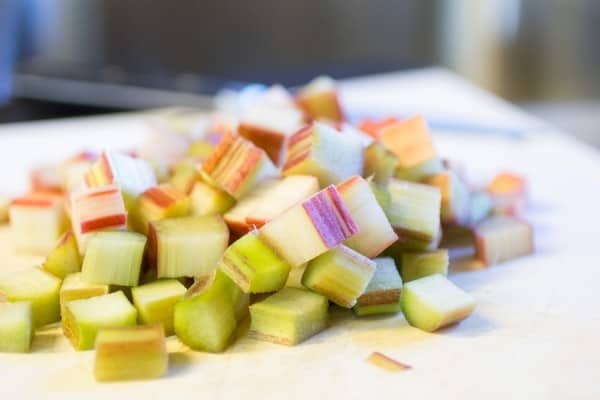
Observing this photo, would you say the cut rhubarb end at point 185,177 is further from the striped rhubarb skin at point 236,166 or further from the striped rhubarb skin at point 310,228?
the striped rhubarb skin at point 310,228

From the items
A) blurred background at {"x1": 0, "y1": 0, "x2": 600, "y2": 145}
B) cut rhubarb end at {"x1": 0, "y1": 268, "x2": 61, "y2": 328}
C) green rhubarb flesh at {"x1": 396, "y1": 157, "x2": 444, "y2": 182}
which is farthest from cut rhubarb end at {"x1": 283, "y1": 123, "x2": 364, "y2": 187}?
blurred background at {"x1": 0, "y1": 0, "x2": 600, "y2": 145}

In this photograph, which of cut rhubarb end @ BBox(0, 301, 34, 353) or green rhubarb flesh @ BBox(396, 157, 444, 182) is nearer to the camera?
cut rhubarb end @ BBox(0, 301, 34, 353)

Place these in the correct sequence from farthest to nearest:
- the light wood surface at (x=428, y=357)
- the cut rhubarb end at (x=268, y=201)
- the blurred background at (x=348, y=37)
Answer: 1. the blurred background at (x=348, y=37)
2. the cut rhubarb end at (x=268, y=201)
3. the light wood surface at (x=428, y=357)

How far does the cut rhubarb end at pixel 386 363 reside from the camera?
0.91 metres

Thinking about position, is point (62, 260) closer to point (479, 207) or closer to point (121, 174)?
point (121, 174)

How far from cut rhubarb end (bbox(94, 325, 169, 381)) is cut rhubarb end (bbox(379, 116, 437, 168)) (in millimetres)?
516

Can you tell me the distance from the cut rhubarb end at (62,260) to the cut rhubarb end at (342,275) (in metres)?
0.33

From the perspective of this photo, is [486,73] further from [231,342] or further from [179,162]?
[231,342]


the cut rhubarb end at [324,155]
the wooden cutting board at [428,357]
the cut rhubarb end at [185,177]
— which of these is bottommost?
the wooden cutting board at [428,357]

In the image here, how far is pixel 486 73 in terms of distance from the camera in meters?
4.48

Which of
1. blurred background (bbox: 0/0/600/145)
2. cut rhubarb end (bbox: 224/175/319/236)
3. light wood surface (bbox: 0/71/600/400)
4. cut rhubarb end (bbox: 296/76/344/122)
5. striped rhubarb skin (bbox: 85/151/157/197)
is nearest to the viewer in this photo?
light wood surface (bbox: 0/71/600/400)

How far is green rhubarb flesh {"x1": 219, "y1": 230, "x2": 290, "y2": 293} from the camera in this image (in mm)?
984

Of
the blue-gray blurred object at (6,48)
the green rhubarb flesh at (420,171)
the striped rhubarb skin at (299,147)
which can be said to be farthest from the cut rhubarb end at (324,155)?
the blue-gray blurred object at (6,48)

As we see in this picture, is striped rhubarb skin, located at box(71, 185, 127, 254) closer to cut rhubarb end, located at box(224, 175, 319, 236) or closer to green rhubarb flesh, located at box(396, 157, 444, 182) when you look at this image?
cut rhubarb end, located at box(224, 175, 319, 236)
